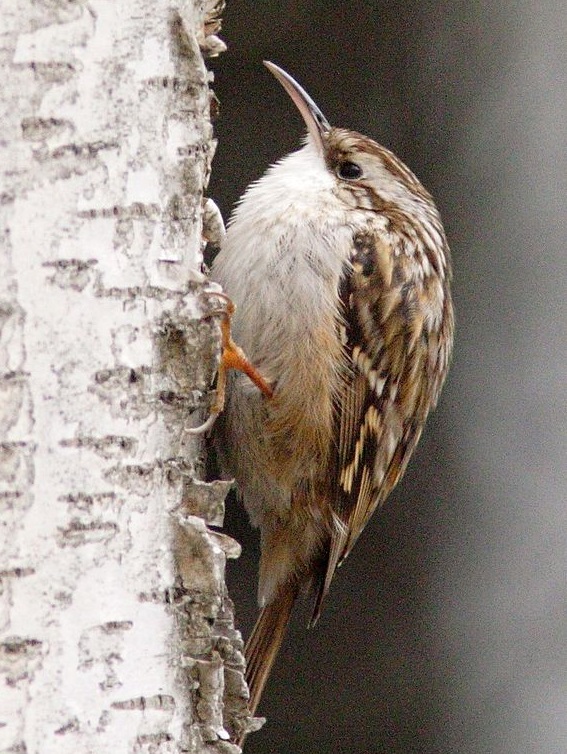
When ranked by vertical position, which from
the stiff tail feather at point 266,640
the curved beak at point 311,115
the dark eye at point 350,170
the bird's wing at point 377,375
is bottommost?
the stiff tail feather at point 266,640

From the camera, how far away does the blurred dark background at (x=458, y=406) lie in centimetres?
316

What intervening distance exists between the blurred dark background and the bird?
247 mm

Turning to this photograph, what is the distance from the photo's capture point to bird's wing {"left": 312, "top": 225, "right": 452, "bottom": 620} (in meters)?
2.49

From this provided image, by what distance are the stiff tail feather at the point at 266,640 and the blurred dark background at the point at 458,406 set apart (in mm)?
202

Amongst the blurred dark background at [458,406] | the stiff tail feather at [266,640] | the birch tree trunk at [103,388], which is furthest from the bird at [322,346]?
the birch tree trunk at [103,388]

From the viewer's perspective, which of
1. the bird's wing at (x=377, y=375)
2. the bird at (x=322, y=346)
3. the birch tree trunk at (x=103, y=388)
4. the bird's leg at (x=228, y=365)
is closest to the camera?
the birch tree trunk at (x=103, y=388)

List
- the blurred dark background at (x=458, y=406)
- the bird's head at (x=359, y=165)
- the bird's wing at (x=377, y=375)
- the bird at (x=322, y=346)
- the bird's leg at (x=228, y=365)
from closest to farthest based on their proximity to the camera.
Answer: the bird's leg at (x=228, y=365) < the bird at (x=322, y=346) < the bird's wing at (x=377, y=375) < the bird's head at (x=359, y=165) < the blurred dark background at (x=458, y=406)

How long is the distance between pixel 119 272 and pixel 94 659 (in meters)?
0.47

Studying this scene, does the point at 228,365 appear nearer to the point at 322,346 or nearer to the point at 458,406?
the point at 322,346

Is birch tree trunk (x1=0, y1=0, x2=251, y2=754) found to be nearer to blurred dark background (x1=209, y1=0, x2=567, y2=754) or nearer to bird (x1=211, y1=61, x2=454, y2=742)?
bird (x1=211, y1=61, x2=454, y2=742)

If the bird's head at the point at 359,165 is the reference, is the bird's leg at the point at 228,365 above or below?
below

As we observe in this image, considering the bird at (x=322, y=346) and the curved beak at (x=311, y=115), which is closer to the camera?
the bird at (x=322, y=346)

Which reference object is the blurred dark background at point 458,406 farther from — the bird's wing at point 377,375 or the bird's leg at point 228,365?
the bird's leg at point 228,365

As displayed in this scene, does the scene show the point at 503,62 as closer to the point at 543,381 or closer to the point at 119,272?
the point at 543,381
